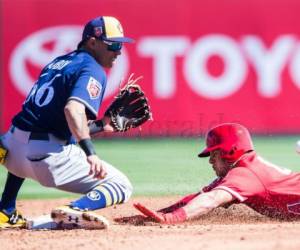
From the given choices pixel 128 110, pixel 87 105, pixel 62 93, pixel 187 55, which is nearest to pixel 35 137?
pixel 62 93

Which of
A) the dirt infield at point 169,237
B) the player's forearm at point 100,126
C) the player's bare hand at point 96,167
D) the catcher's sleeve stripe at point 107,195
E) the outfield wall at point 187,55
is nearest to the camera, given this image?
the dirt infield at point 169,237

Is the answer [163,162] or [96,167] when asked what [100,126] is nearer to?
[96,167]

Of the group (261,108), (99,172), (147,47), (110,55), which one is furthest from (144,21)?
(99,172)

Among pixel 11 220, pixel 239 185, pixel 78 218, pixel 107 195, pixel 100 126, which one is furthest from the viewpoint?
pixel 100 126

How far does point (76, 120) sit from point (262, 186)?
1.38m

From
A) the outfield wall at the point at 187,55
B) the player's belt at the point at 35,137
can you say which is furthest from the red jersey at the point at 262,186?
the outfield wall at the point at 187,55

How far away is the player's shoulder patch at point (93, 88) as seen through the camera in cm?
542

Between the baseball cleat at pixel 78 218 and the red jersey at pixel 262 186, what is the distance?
85cm

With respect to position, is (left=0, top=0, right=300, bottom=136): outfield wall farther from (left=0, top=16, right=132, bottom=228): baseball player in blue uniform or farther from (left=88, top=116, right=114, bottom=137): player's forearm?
(left=0, top=16, right=132, bottom=228): baseball player in blue uniform

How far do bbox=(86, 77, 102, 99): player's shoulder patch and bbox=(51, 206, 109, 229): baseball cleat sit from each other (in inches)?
28.7

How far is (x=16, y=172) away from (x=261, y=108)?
18.4 feet

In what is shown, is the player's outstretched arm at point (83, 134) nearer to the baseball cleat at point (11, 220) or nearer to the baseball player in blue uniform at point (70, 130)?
the baseball player in blue uniform at point (70, 130)

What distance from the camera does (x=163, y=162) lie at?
32.1 feet

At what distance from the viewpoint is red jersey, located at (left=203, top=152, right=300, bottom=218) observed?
18.7 feet
